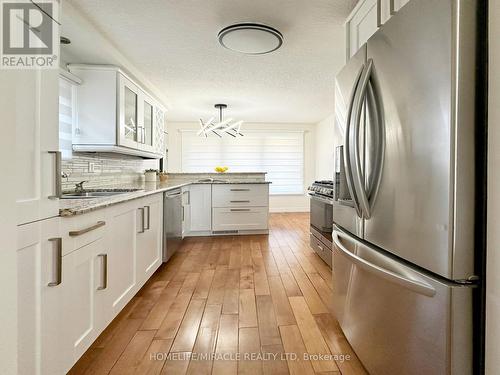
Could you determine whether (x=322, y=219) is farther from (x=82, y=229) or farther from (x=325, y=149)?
(x=325, y=149)

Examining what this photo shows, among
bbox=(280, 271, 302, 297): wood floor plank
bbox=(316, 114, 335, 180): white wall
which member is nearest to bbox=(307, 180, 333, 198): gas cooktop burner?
bbox=(280, 271, 302, 297): wood floor plank

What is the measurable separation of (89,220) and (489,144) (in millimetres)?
1670

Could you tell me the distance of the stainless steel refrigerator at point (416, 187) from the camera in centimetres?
81

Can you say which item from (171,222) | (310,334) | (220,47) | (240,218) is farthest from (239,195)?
(310,334)

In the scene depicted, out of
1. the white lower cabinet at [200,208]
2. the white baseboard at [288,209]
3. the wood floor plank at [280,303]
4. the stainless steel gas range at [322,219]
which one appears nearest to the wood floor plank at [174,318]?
the wood floor plank at [280,303]

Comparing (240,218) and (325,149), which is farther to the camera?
(325,149)

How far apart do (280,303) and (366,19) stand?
6.78 feet

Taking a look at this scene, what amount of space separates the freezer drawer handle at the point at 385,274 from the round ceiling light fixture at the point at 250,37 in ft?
5.87

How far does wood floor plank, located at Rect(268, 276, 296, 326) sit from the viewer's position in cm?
180

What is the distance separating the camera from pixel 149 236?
233 cm

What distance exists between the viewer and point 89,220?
135 cm

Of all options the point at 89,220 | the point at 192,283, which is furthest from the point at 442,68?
the point at 192,283

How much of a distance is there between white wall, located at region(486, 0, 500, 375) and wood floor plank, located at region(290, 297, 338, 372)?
769 millimetres

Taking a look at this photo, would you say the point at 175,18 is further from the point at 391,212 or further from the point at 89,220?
the point at 391,212
